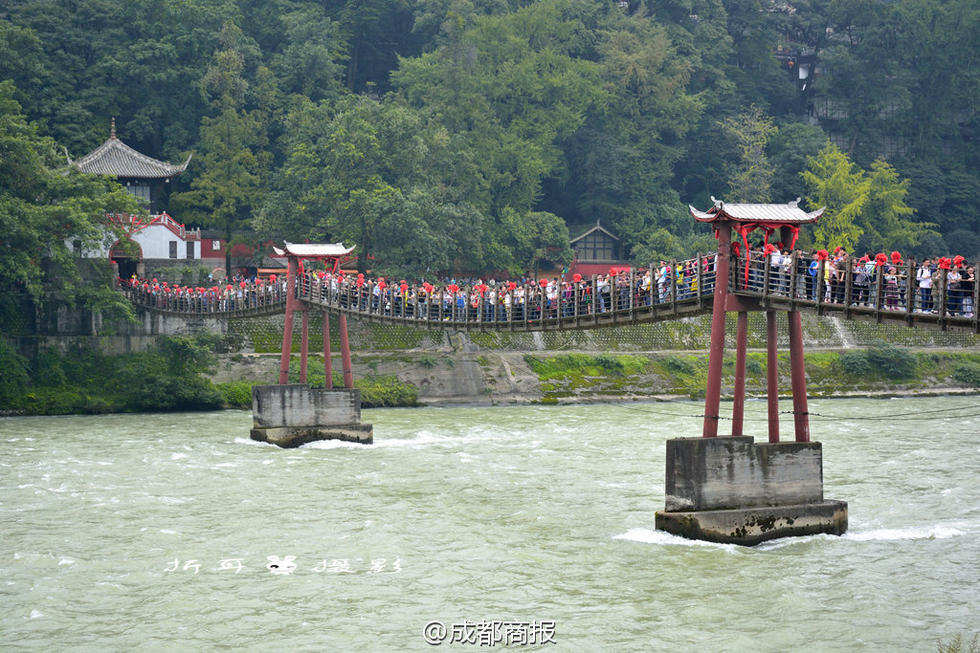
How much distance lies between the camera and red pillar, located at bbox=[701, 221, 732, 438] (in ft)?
92.8

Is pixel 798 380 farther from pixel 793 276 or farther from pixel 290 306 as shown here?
pixel 290 306

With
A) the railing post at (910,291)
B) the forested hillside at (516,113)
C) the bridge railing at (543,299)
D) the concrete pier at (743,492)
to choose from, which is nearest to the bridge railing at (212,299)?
the bridge railing at (543,299)

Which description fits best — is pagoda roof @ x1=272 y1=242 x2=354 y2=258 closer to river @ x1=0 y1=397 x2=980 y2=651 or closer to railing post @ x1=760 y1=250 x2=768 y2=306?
river @ x1=0 y1=397 x2=980 y2=651

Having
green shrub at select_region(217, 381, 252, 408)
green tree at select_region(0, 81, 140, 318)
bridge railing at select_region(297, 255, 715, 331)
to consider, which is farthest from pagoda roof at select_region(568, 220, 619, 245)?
bridge railing at select_region(297, 255, 715, 331)

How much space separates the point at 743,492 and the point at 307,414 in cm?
2218

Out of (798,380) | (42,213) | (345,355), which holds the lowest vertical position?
(798,380)

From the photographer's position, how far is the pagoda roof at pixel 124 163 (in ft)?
247

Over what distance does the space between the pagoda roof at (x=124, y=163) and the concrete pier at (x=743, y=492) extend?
2163 inches

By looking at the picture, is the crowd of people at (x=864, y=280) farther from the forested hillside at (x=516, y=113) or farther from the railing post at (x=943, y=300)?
the forested hillside at (x=516, y=113)

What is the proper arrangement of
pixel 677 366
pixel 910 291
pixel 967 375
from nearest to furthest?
pixel 910 291 < pixel 677 366 < pixel 967 375

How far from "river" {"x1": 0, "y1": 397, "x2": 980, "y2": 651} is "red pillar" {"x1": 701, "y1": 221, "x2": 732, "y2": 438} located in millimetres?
2861

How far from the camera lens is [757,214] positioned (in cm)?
2856

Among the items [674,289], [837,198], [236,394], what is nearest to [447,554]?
[674,289]

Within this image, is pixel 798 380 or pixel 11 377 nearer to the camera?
pixel 798 380
